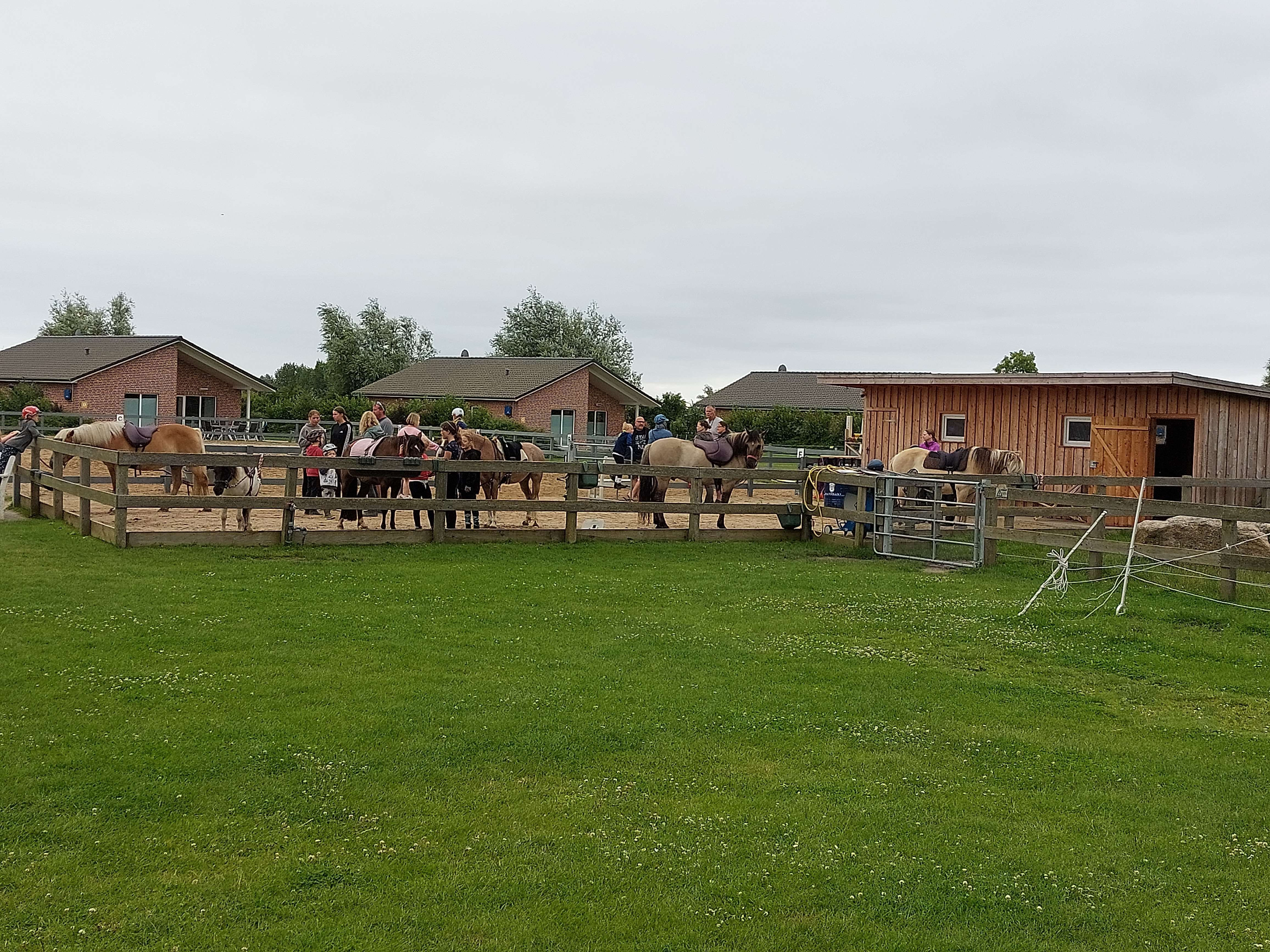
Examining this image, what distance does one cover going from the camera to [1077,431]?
23484 mm

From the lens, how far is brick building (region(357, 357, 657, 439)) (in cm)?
4878

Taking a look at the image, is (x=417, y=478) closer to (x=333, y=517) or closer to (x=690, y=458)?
(x=333, y=517)

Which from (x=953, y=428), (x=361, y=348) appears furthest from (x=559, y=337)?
(x=953, y=428)

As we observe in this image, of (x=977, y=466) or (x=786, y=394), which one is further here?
(x=786, y=394)

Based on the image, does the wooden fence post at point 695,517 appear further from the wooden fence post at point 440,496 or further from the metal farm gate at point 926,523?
the wooden fence post at point 440,496

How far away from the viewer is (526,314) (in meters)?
69.4

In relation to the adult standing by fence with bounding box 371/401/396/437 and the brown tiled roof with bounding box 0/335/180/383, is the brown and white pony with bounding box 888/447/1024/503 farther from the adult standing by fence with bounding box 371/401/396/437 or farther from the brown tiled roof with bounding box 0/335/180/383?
the brown tiled roof with bounding box 0/335/180/383

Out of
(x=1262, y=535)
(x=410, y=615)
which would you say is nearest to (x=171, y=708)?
(x=410, y=615)

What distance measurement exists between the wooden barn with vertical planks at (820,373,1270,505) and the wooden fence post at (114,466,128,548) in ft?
53.7

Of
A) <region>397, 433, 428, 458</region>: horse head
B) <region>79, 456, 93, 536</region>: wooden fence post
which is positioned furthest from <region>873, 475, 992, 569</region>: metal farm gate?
<region>79, 456, 93, 536</region>: wooden fence post

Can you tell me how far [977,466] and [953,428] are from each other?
216 inches

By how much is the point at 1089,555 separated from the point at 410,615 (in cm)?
719

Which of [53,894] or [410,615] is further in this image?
[410,615]

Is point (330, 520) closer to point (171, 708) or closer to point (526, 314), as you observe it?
point (171, 708)
